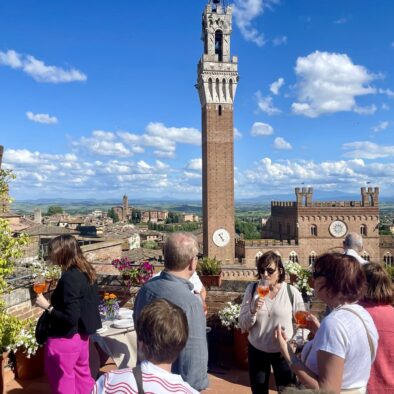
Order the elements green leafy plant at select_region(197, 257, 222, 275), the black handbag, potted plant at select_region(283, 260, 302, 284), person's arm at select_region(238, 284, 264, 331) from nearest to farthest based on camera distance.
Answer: person's arm at select_region(238, 284, 264, 331) → the black handbag → potted plant at select_region(283, 260, 302, 284) → green leafy plant at select_region(197, 257, 222, 275)

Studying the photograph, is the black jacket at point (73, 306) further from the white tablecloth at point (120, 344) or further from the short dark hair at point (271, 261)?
the short dark hair at point (271, 261)

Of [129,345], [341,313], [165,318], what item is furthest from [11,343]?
[341,313]

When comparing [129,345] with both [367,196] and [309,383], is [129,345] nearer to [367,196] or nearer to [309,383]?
[309,383]

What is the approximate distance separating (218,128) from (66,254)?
92.3 feet

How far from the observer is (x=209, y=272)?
6078mm

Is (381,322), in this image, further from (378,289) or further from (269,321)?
(269,321)

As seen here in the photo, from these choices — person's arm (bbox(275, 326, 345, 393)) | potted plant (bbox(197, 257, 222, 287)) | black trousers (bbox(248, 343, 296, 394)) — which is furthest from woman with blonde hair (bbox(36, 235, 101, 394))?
potted plant (bbox(197, 257, 222, 287))

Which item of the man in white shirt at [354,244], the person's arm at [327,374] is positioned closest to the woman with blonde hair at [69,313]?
the person's arm at [327,374]

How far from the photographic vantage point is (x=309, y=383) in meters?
2.00

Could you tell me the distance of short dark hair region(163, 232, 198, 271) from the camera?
2594 millimetres

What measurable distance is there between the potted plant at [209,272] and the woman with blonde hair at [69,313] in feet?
8.98

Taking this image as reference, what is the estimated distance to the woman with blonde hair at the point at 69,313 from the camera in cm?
311

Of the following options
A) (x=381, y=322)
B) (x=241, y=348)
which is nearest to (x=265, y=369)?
(x=381, y=322)

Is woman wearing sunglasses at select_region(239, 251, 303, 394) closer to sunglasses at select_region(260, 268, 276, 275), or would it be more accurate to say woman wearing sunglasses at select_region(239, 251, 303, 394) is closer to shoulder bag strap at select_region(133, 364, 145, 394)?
sunglasses at select_region(260, 268, 276, 275)
